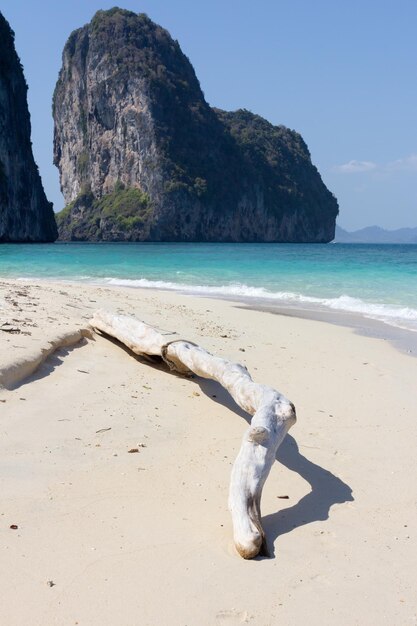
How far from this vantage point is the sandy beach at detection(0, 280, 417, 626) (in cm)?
236

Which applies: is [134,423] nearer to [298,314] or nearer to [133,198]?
[298,314]

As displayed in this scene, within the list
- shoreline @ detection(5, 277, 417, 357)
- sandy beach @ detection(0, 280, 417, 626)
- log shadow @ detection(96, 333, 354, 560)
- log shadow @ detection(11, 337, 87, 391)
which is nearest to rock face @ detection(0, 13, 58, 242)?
shoreline @ detection(5, 277, 417, 357)

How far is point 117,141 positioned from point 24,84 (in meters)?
35.9

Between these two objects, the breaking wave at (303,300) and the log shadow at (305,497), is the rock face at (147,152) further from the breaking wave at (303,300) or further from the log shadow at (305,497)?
the log shadow at (305,497)

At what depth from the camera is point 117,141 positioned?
115750 mm

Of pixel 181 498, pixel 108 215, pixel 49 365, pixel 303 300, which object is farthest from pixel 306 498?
pixel 108 215

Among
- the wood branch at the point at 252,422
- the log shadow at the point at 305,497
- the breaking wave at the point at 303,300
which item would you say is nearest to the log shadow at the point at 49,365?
the wood branch at the point at 252,422

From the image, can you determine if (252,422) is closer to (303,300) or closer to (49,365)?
(49,365)

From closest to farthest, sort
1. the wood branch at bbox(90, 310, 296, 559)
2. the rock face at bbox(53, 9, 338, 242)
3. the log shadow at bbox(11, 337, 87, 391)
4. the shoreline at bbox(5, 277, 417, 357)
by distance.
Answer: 1. the wood branch at bbox(90, 310, 296, 559)
2. the log shadow at bbox(11, 337, 87, 391)
3. the shoreline at bbox(5, 277, 417, 357)
4. the rock face at bbox(53, 9, 338, 242)

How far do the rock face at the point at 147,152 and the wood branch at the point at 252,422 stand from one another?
343ft

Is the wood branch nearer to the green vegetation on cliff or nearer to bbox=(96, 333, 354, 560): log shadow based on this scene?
bbox=(96, 333, 354, 560): log shadow

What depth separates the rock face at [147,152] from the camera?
112m

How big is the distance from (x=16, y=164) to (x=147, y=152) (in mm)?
38605

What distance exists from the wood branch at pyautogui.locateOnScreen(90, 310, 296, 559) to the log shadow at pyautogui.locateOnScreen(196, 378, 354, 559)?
0.45ft
